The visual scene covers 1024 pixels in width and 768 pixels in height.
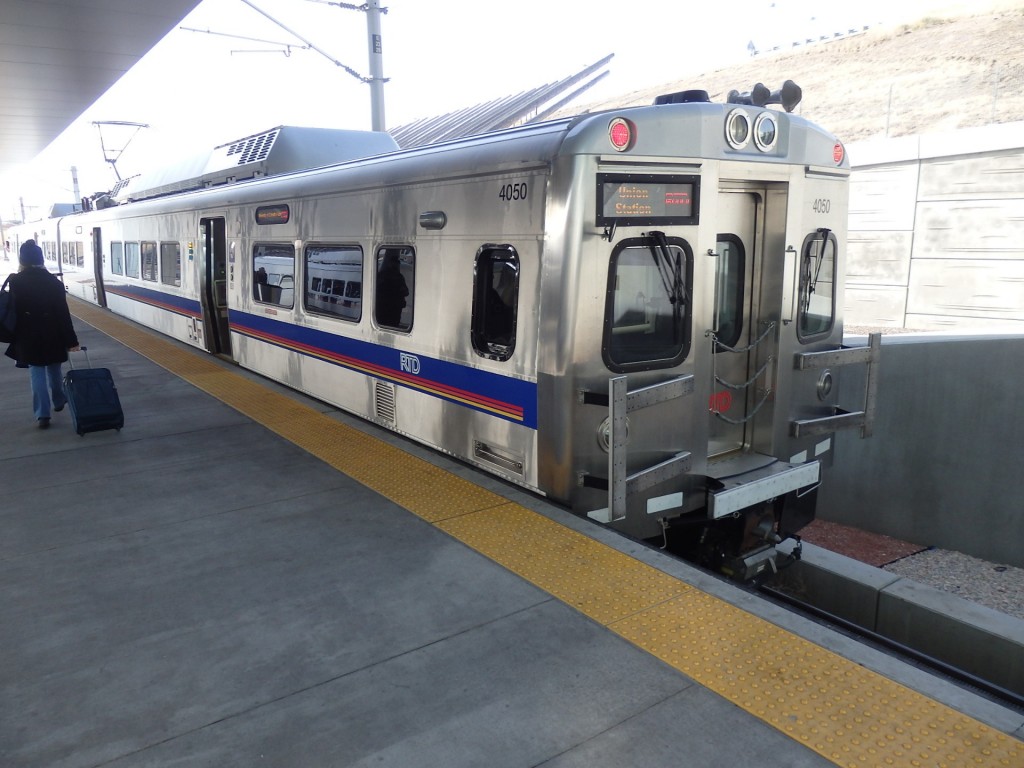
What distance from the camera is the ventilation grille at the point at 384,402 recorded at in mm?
6574

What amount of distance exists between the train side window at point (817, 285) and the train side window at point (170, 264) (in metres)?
9.67

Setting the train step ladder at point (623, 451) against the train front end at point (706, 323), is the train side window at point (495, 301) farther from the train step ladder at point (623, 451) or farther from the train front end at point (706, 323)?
the train step ladder at point (623, 451)

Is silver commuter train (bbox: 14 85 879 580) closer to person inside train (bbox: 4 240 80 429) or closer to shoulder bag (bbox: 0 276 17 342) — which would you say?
person inside train (bbox: 4 240 80 429)

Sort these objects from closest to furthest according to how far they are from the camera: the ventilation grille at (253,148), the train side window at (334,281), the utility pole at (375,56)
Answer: the train side window at (334,281) < the ventilation grille at (253,148) < the utility pole at (375,56)

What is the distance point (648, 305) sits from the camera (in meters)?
4.72

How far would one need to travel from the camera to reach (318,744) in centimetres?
287

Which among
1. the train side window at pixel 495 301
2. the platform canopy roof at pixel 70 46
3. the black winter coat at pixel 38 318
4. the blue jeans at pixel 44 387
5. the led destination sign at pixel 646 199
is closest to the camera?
the led destination sign at pixel 646 199

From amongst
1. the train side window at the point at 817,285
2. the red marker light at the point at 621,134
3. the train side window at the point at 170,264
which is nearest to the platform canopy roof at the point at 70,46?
the train side window at the point at 170,264

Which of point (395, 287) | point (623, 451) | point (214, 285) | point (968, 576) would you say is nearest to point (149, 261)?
point (214, 285)

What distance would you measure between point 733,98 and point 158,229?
420 inches

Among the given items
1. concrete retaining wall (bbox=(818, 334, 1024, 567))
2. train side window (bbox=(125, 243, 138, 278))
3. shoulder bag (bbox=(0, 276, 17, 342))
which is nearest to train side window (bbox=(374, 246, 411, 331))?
shoulder bag (bbox=(0, 276, 17, 342))

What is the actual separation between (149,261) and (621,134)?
38.7ft

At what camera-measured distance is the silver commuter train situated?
14.6 ft

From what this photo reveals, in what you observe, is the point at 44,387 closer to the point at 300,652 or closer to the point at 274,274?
the point at 274,274
